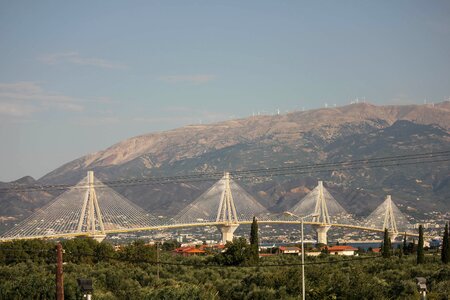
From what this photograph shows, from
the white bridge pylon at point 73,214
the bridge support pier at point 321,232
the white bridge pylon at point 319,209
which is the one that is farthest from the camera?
the white bridge pylon at point 319,209

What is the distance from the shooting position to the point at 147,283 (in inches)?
1874

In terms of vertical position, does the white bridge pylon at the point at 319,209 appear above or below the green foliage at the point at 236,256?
above

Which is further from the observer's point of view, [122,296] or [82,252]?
[82,252]

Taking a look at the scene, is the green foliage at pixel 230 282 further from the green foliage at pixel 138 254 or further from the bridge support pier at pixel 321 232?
the bridge support pier at pixel 321 232

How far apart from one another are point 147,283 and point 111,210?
64703 mm

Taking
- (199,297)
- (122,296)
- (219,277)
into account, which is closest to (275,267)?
(219,277)

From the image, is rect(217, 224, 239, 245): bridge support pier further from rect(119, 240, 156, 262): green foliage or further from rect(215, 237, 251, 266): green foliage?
rect(215, 237, 251, 266): green foliage

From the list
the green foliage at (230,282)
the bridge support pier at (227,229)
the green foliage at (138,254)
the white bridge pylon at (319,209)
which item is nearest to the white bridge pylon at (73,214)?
the bridge support pier at (227,229)

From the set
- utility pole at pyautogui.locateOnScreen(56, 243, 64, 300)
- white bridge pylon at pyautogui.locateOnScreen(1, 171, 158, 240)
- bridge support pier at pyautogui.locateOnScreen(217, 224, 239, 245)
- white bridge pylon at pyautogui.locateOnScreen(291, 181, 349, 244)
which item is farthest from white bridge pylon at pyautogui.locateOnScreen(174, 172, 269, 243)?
utility pole at pyautogui.locateOnScreen(56, 243, 64, 300)

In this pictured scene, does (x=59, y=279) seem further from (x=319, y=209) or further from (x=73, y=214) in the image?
(x=319, y=209)

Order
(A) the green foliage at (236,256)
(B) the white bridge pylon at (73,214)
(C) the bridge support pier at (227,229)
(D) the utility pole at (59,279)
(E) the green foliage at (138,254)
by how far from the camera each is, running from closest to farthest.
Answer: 1. (D) the utility pole at (59,279)
2. (A) the green foliage at (236,256)
3. (E) the green foliage at (138,254)
4. (B) the white bridge pylon at (73,214)
5. (C) the bridge support pier at (227,229)

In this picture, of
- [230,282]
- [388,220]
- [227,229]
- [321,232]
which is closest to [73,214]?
[227,229]

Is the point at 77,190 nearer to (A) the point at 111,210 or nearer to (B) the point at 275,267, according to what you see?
(A) the point at 111,210

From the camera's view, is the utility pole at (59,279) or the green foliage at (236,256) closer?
the utility pole at (59,279)
